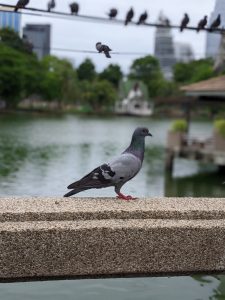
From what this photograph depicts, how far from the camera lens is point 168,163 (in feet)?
74.1

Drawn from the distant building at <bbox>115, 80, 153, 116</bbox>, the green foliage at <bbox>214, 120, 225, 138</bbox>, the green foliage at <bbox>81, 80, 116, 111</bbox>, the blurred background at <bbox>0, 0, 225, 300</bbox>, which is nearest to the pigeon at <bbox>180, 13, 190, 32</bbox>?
the blurred background at <bbox>0, 0, 225, 300</bbox>

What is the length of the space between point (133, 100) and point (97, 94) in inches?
483

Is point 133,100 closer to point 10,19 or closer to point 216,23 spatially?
point 216,23

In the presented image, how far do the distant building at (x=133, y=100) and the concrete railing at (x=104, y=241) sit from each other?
7839 cm

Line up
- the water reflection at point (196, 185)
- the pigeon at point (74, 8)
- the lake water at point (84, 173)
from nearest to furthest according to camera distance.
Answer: the lake water at point (84, 173) < the pigeon at point (74, 8) < the water reflection at point (196, 185)

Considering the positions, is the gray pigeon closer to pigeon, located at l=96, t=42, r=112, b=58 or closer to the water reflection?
pigeon, located at l=96, t=42, r=112, b=58

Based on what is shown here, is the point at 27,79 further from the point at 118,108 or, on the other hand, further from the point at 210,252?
the point at 210,252

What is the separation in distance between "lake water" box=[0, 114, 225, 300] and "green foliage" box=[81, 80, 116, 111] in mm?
36461

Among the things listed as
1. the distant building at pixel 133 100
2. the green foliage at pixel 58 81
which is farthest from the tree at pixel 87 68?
the distant building at pixel 133 100

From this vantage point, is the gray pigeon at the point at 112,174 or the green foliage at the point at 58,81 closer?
the gray pigeon at the point at 112,174

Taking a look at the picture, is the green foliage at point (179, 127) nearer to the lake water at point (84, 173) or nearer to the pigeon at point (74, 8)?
the lake water at point (84, 173)

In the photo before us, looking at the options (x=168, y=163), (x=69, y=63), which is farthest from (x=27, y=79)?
(x=168, y=163)

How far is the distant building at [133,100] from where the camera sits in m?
85.5

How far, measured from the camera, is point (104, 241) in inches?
214
